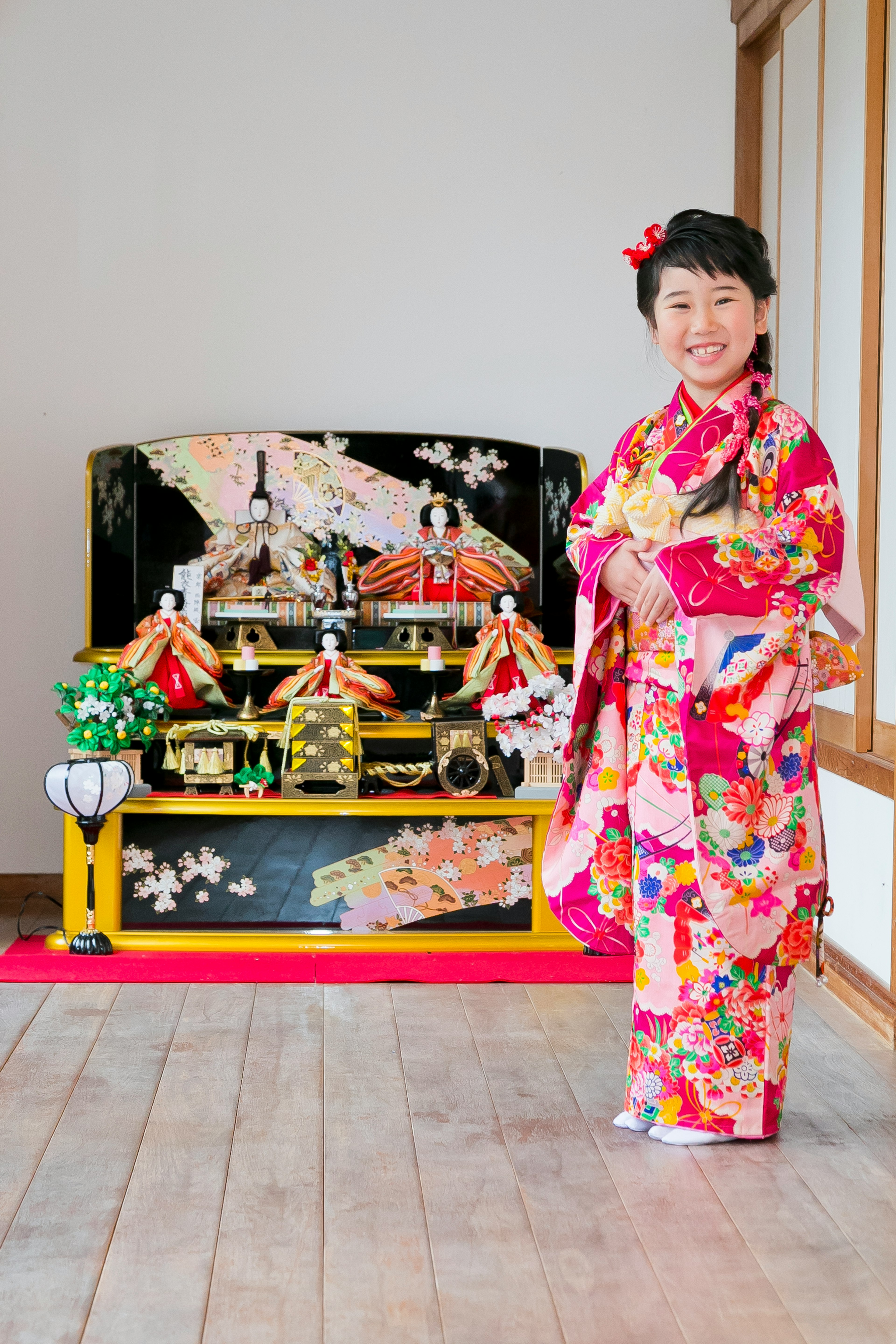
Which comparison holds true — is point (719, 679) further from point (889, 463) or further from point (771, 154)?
point (771, 154)

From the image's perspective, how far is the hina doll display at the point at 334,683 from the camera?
311 cm

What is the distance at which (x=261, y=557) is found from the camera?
11.1 ft

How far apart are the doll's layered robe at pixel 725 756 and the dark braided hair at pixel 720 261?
2 centimetres

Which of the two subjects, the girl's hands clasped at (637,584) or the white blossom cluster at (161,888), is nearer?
the girl's hands clasped at (637,584)

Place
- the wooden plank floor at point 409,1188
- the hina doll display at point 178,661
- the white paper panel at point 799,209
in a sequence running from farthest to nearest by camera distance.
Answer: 1. the hina doll display at point 178,661
2. the white paper panel at point 799,209
3. the wooden plank floor at point 409,1188

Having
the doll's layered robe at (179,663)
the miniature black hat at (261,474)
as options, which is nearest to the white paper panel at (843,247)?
the miniature black hat at (261,474)

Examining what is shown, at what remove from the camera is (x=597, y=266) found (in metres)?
3.56

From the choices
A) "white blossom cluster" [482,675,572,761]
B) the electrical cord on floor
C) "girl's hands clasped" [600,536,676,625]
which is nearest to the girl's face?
"girl's hands clasped" [600,536,676,625]

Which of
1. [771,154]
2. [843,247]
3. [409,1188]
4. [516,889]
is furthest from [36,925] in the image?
[771,154]

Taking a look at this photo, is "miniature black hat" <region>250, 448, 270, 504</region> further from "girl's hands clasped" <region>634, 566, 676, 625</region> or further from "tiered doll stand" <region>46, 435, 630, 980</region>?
"girl's hands clasped" <region>634, 566, 676, 625</region>

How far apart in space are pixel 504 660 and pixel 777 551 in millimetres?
1379

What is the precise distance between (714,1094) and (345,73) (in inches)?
116

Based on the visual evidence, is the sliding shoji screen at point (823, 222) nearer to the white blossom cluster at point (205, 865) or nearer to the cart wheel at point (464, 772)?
the cart wheel at point (464, 772)

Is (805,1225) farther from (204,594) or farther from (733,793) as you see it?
(204,594)
